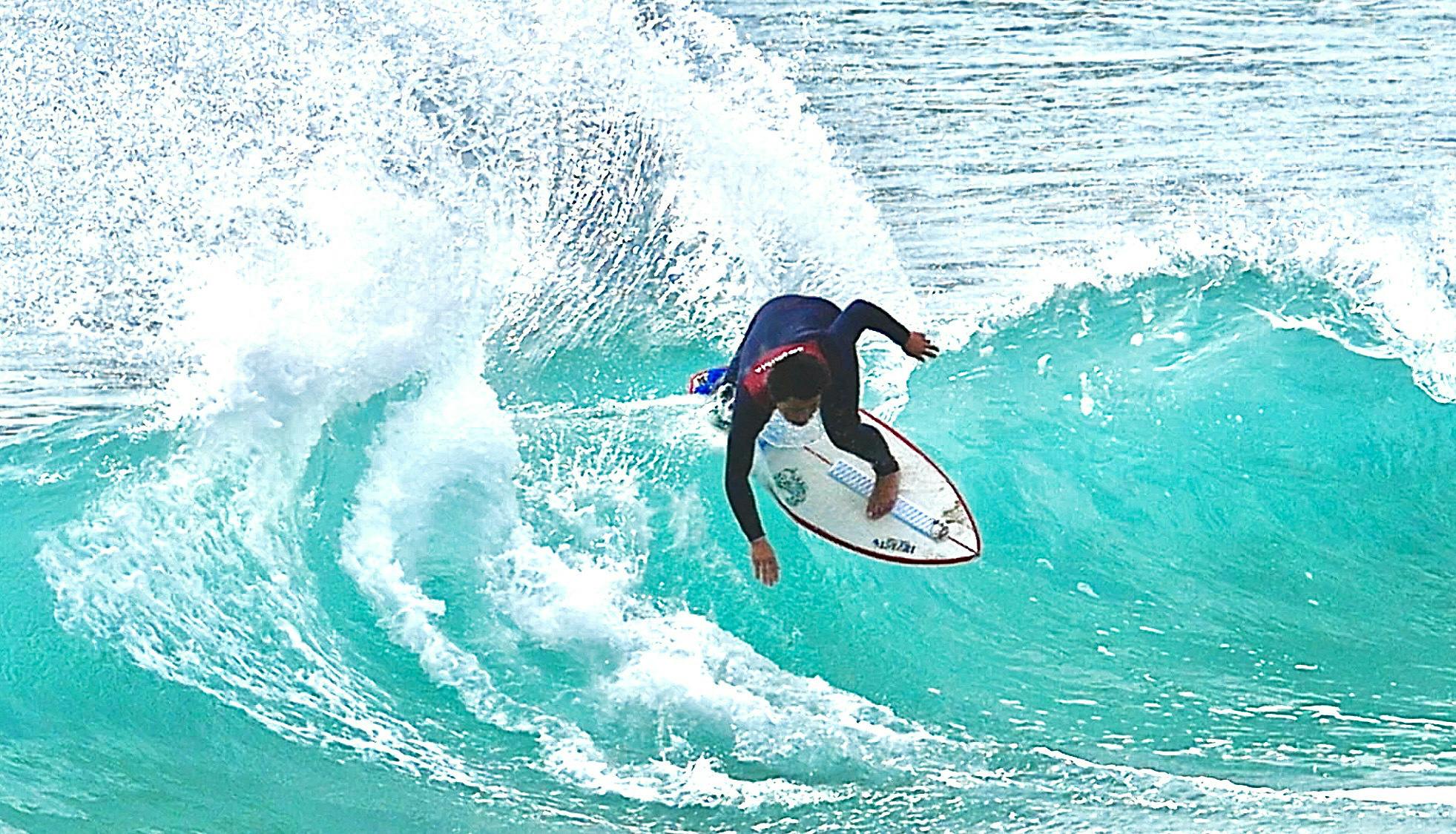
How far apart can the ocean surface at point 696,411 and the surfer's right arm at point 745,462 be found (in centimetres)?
38

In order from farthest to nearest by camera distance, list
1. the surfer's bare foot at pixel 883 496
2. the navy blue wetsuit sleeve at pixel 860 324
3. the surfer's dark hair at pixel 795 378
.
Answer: the surfer's bare foot at pixel 883 496 → the navy blue wetsuit sleeve at pixel 860 324 → the surfer's dark hair at pixel 795 378

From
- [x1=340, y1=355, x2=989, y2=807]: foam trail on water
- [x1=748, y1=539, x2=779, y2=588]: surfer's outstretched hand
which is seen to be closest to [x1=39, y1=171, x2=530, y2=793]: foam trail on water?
[x1=340, y1=355, x2=989, y2=807]: foam trail on water

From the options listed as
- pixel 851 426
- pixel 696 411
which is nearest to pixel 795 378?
pixel 851 426

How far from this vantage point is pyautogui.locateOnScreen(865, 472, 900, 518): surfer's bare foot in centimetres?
239

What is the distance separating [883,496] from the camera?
2.41 meters

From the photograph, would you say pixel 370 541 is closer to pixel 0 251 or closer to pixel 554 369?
pixel 554 369

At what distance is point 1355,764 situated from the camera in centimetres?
250

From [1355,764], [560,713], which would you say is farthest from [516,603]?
[1355,764]

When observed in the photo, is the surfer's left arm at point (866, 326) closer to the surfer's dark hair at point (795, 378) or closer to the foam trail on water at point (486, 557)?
the surfer's dark hair at point (795, 378)

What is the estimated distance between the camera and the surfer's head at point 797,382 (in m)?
2.02

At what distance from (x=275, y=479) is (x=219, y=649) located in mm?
333

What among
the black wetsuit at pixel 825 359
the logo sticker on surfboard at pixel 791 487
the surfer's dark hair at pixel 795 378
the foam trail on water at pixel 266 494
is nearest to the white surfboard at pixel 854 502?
the logo sticker on surfboard at pixel 791 487

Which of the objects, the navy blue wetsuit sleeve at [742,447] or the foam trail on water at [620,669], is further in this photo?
the foam trail on water at [620,669]

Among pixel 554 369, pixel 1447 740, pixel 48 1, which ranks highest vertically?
pixel 48 1
